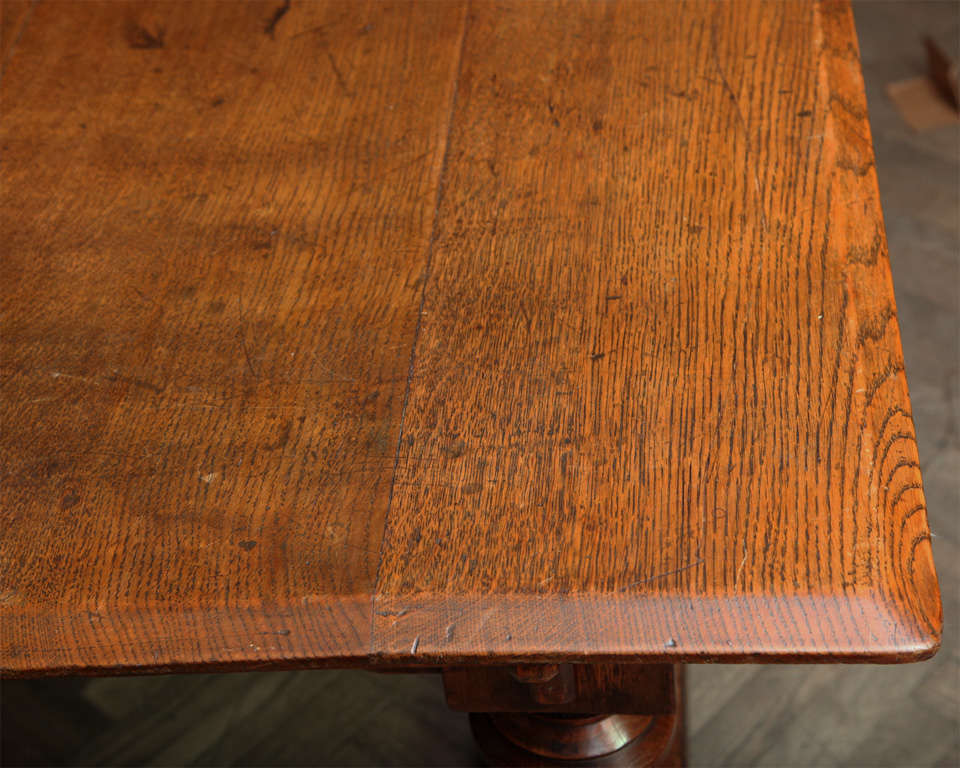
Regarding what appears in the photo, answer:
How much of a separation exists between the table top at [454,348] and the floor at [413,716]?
2.14 feet

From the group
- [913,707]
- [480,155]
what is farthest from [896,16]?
[480,155]

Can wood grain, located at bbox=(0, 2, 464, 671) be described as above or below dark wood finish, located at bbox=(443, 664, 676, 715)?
above

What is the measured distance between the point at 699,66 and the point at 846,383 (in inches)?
12.7

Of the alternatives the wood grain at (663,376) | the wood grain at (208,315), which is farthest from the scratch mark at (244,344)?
the wood grain at (663,376)

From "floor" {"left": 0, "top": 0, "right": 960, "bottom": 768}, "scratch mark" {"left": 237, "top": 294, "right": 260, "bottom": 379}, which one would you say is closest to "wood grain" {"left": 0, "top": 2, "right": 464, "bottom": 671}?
"scratch mark" {"left": 237, "top": 294, "right": 260, "bottom": 379}

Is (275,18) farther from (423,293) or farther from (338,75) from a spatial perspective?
(423,293)

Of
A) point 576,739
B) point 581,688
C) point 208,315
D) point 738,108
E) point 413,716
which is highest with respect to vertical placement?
point 738,108

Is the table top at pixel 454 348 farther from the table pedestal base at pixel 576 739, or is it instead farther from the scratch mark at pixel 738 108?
the table pedestal base at pixel 576 739

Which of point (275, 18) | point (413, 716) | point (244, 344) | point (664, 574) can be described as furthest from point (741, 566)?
point (413, 716)

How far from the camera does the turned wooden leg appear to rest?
2.81 ft

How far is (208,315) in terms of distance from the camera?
693 millimetres

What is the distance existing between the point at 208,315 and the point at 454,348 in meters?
0.17

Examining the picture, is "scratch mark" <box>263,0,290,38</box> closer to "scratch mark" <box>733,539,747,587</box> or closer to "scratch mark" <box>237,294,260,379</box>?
"scratch mark" <box>237,294,260,379</box>

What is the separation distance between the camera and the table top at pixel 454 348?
1.81ft
